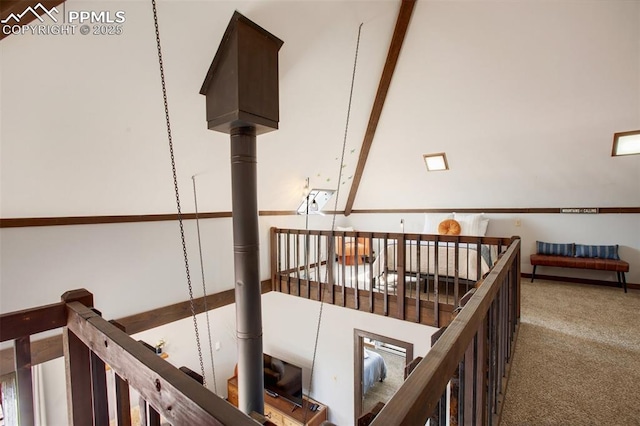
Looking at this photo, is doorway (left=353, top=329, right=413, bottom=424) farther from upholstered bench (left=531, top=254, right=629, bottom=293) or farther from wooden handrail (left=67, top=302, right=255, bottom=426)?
upholstered bench (left=531, top=254, right=629, bottom=293)

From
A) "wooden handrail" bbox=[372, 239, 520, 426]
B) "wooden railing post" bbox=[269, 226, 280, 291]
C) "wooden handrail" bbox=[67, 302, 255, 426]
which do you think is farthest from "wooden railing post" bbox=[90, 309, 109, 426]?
"wooden railing post" bbox=[269, 226, 280, 291]

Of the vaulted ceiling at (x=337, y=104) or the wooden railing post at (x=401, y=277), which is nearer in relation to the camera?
the vaulted ceiling at (x=337, y=104)

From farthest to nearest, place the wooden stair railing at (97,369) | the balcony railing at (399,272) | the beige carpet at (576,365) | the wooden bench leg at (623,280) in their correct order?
1. the wooden bench leg at (623,280)
2. the balcony railing at (399,272)
3. the beige carpet at (576,365)
4. the wooden stair railing at (97,369)

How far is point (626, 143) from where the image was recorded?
166 inches

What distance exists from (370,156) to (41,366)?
5872mm

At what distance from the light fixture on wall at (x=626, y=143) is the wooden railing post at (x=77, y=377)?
19.6ft

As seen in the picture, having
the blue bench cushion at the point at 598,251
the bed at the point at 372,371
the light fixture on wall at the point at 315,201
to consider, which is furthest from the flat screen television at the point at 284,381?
the blue bench cushion at the point at 598,251

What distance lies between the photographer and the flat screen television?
196 inches

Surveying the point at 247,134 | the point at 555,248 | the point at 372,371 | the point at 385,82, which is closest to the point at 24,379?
the point at 247,134

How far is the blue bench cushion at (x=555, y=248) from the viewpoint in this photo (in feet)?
16.6

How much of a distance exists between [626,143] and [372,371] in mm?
5209

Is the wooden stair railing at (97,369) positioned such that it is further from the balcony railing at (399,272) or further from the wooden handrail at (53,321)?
the balcony railing at (399,272)

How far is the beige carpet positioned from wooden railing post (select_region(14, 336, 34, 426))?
2.28 metres

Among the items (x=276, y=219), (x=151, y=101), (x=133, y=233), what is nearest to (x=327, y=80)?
(x=151, y=101)
